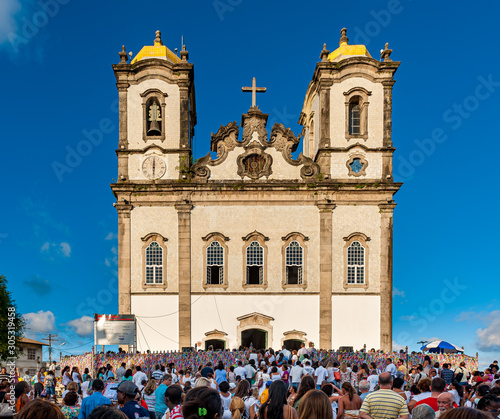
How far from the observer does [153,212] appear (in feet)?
113

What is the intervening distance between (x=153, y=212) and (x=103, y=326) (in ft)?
25.3

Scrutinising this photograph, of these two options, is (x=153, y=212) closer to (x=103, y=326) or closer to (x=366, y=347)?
(x=103, y=326)

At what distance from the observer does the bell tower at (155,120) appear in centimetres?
3494

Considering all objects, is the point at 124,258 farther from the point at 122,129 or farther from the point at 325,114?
the point at 325,114

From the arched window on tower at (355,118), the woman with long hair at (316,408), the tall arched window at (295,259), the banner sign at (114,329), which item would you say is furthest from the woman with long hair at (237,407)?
the arched window on tower at (355,118)

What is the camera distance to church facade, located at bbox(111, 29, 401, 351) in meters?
33.3

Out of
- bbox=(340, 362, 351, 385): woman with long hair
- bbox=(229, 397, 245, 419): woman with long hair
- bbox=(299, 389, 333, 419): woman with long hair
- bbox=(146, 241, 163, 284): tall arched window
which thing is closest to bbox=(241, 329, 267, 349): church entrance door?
bbox=(146, 241, 163, 284): tall arched window

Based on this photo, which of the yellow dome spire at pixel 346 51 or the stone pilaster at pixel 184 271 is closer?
the stone pilaster at pixel 184 271

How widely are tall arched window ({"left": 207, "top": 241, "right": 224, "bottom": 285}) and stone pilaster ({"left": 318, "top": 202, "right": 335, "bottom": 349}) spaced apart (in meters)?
5.99

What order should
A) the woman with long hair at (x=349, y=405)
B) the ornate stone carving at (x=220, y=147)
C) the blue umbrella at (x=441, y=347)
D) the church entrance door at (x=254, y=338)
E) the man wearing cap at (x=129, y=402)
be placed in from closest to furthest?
1. the man wearing cap at (x=129, y=402)
2. the woman with long hair at (x=349, y=405)
3. the blue umbrella at (x=441, y=347)
4. the church entrance door at (x=254, y=338)
5. the ornate stone carving at (x=220, y=147)

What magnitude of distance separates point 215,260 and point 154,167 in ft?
22.9

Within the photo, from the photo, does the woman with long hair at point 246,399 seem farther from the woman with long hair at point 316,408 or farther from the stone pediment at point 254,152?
the stone pediment at point 254,152

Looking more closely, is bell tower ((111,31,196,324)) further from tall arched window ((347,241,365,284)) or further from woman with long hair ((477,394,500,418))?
woman with long hair ((477,394,500,418))

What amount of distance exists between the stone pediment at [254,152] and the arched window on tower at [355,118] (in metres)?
3.51
